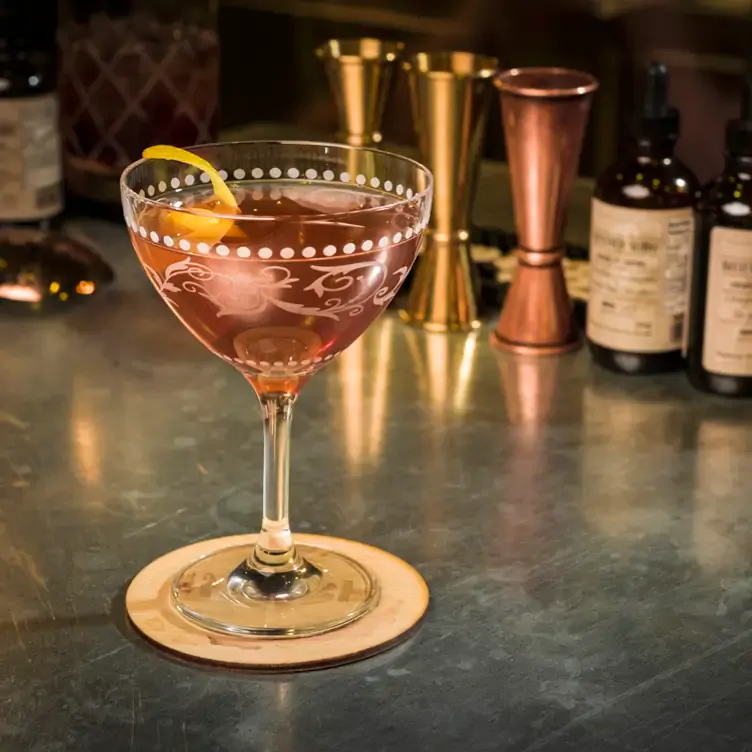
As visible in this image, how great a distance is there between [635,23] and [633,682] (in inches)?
30.2

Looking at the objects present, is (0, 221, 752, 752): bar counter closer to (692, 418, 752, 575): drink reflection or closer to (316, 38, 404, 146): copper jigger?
(692, 418, 752, 575): drink reflection

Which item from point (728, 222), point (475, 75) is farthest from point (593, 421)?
point (475, 75)

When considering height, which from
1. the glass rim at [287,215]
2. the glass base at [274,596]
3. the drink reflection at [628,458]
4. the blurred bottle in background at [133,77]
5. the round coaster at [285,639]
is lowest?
the drink reflection at [628,458]

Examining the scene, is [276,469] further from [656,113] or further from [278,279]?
[656,113]

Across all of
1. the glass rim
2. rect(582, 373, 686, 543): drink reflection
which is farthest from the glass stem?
rect(582, 373, 686, 543): drink reflection

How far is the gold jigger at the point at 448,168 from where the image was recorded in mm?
1279

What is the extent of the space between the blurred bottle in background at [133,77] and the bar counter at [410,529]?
0.90 feet

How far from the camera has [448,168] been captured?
4.30 feet

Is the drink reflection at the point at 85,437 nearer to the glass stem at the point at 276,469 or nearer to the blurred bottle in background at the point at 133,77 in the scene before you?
the glass stem at the point at 276,469

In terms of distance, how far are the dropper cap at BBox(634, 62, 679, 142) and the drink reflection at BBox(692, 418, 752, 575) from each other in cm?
21

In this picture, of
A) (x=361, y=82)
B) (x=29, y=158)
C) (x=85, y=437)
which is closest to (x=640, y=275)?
(x=361, y=82)

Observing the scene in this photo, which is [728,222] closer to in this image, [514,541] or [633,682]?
[514,541]

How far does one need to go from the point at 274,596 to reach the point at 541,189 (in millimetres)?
538

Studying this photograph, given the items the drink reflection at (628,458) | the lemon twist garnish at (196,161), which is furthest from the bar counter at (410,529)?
the lemon twist garnish at (196,161)
